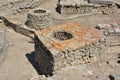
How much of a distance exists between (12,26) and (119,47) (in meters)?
5.64

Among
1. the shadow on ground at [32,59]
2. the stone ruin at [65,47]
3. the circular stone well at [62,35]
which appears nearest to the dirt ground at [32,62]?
the shadow on ground at [32,59]

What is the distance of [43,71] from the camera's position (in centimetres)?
1143

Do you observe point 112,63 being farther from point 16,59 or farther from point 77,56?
point 16,59

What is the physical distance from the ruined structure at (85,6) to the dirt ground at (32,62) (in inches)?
15.5

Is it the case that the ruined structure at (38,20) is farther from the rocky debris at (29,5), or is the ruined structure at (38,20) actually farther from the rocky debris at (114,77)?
the rocky debris at (114,77)

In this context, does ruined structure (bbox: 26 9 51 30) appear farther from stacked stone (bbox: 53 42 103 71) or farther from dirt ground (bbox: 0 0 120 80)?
Answer: stacked stone (bbox: 53 42 103 71)

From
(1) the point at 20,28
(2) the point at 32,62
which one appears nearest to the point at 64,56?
(2) the point at 32,62

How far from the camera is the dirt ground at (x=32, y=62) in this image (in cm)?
1041

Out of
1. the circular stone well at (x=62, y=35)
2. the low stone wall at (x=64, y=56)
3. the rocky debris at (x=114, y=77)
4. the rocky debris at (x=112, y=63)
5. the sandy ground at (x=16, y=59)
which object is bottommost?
the sandy ground at (x=16, y=59)

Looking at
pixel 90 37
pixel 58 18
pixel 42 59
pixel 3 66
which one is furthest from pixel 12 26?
pixel 90 37

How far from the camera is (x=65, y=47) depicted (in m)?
10.4

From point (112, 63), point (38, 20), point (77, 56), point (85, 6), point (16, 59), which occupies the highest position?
point (85, 6)

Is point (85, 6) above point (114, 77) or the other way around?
above

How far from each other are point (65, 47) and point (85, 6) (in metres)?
6.11
